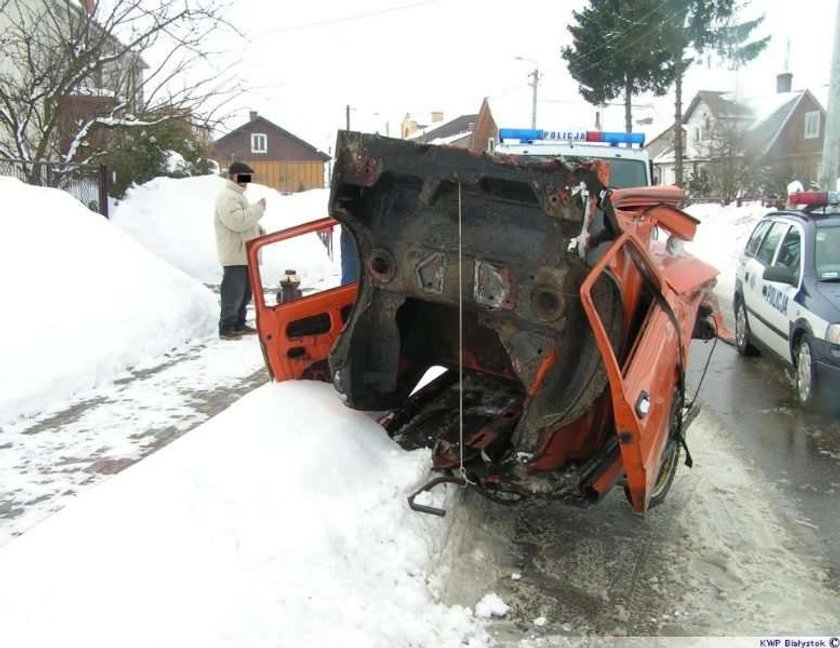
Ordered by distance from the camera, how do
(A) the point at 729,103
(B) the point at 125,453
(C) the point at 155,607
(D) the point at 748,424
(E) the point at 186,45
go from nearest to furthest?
(C) the point at 155,607 < (B) the point at 125,453 < (D) the point at 748,424 < (E) the point at 186,45 < (A) the point at 729,103

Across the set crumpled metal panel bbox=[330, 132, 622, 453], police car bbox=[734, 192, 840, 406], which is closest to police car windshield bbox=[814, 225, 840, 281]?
police car bbox=[734, 192, 840, 406]

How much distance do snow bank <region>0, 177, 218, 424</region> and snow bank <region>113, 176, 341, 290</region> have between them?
4446mm

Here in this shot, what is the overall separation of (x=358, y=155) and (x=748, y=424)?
424cm

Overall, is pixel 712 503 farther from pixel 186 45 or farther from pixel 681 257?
pixel 186 45

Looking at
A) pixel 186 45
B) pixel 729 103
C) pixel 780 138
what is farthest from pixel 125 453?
pixel 780 138

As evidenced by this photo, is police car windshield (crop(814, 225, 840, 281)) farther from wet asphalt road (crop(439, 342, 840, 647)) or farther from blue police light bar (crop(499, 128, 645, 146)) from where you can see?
blue police light bar (crop(499, 128, 645, 146))

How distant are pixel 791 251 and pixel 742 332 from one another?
60.7 inches

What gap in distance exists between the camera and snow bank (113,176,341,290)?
14.3 metres

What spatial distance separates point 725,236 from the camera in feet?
78.8

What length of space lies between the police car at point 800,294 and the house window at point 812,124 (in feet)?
177

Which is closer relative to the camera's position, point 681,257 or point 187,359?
point 681,257

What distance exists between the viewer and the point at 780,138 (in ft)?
181

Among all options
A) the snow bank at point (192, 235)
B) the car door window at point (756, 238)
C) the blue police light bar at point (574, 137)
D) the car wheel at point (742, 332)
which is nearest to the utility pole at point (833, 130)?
the car door window at point (756, 238)

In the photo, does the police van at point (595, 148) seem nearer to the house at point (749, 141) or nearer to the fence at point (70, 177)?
the fence at point (70, 177)
